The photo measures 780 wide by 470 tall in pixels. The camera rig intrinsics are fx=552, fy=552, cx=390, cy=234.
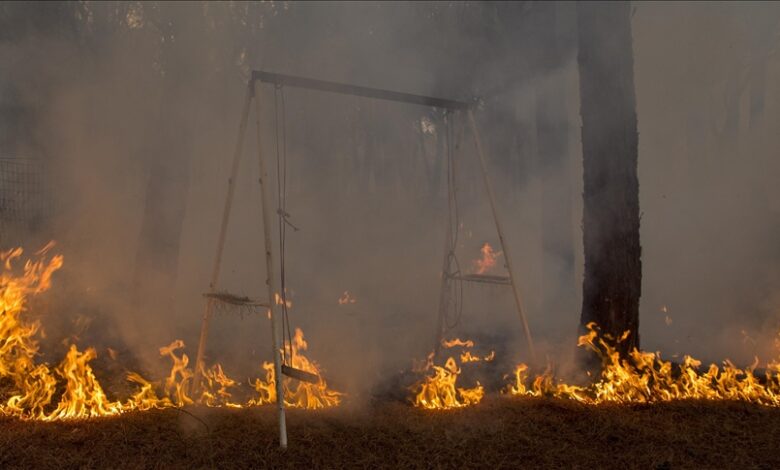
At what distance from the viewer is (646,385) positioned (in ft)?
17.4

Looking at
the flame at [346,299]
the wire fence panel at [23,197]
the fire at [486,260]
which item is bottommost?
the flame at [346,299]

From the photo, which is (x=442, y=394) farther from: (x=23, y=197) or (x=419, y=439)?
(x=23, y=197)

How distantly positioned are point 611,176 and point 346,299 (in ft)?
21.6

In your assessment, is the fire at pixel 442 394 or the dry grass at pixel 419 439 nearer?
the dry grass at pixel 419 439

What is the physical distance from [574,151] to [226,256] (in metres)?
8.35

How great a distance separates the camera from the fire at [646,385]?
525 centimetres

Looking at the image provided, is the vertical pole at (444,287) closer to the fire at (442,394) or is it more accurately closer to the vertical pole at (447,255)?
the vertical pole at (447,255)

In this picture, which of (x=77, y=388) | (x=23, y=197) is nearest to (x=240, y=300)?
(x=77, y=388)

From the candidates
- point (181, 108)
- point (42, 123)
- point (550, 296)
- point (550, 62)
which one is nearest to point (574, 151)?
point (550, 62)

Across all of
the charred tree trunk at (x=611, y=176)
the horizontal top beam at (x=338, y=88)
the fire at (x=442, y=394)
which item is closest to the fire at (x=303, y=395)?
the fire at (x=442, y=394)

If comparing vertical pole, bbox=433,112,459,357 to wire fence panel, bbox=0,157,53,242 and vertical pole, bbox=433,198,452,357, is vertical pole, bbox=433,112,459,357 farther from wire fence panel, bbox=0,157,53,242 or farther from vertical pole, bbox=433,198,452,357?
wire fence panel, bbox=0,157,53,242

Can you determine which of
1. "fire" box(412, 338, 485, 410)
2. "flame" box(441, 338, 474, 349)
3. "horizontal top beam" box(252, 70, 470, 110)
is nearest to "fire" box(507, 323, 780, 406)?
"fire" box(412, 338, 485, 410)

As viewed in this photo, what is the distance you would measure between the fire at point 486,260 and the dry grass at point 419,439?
6.82 meters

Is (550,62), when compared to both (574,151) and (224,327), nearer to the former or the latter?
(574,151)
